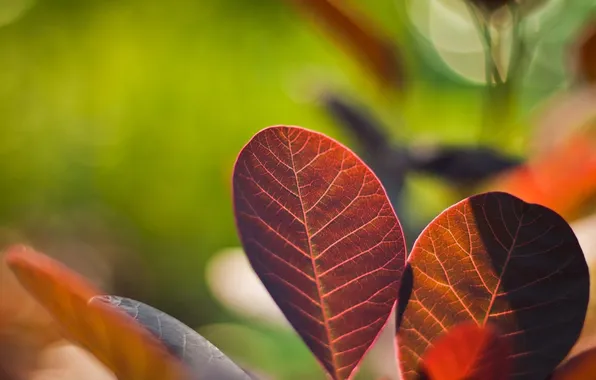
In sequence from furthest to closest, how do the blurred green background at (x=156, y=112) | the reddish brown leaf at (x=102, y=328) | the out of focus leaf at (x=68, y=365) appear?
the blurred green background at (x=156, y=112) → the out of focus leaf at (x=68, y=365) → the reddish brown leaf at (x=102, y=328)

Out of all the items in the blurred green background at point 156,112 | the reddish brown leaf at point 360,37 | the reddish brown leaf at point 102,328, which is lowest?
the reddish brown leaf at point 102,328

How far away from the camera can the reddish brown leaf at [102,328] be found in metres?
0.33

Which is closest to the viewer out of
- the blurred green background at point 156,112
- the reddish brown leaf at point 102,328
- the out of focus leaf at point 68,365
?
the reddish brown leaf at point 102,328

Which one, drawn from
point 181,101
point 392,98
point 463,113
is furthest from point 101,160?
point 392,98

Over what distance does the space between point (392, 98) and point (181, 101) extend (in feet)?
7.67

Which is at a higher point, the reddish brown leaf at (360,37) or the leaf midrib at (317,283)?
the reddish brown leaf at (360,37)

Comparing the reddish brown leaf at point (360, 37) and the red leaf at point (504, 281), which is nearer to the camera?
the red leaf at point (504, 281)

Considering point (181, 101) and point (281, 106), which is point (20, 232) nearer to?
point (181, 101)

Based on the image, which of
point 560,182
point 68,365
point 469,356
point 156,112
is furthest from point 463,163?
point 156,112

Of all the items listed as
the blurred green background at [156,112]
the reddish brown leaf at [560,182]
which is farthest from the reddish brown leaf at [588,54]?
the blurred green background at [156,112]

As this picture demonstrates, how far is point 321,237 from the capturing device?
0.40 m

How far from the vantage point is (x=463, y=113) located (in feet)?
10.1

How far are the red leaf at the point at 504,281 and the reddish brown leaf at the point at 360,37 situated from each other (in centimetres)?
57

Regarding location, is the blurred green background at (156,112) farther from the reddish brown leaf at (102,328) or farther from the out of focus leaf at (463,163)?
→ the reddish brown leaf at (102,328)
